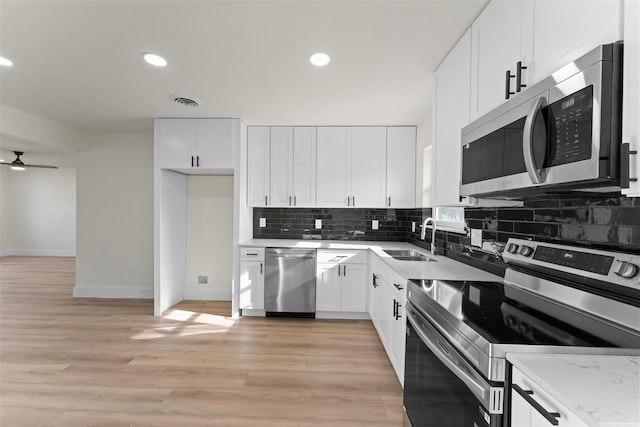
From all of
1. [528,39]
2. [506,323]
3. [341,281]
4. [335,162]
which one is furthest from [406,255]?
[528,39]

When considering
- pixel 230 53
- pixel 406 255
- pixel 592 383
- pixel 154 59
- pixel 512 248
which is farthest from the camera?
pixel 406 255

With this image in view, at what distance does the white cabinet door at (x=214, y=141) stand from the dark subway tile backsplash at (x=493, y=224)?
0.96 meters

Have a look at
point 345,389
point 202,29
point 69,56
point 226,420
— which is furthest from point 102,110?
point 345,389

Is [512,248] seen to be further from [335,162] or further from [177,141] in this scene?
[177,141]

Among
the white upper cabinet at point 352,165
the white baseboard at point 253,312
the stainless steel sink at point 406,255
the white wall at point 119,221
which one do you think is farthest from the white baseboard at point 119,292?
the stainless steel sink at point 406,255

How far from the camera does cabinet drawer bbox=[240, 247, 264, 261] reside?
12.4 ft

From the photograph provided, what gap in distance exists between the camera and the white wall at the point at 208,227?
4543mm

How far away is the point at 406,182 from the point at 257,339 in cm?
263

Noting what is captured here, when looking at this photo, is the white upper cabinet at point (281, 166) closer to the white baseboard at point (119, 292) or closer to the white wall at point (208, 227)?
the white wall at point (208, 227)

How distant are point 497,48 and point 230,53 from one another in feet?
5.71

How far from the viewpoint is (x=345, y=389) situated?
2309mm

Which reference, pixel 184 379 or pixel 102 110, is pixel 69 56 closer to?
pixel 102 110

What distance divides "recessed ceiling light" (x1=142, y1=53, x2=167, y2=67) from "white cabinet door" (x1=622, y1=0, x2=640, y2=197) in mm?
2624

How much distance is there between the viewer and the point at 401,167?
13.2ft
